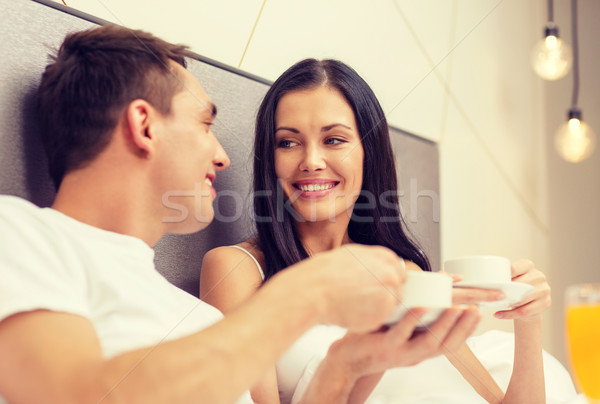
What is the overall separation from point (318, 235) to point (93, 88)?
0.78 meters

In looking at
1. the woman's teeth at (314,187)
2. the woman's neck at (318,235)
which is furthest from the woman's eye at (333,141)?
the woman's neck at (318,235)

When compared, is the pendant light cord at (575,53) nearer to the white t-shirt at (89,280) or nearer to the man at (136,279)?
the man at (136,279)

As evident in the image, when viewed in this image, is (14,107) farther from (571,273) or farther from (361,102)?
(571,273)

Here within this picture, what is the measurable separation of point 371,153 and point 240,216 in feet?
1.28

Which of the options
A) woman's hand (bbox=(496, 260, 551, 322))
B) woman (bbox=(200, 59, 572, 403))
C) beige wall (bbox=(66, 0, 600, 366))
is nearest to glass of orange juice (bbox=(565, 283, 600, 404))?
woman's hand (bbox=(496, 260, 551, 322))

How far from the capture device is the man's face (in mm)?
908

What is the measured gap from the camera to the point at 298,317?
0.56 m

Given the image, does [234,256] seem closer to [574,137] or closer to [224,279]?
[224,279]

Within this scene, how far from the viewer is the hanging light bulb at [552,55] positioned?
7.78 feet

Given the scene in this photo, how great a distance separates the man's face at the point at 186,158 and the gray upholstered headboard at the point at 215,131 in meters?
0.23

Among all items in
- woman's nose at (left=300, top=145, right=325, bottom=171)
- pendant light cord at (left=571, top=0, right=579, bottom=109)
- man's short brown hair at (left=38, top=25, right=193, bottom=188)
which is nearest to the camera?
man's short brown hair at (left=38, top=25, right=193, bottom=188)

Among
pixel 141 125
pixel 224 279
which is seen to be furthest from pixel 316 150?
pixel 141 125

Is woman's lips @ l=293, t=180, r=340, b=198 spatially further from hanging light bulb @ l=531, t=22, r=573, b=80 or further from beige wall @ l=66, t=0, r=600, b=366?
hanging light bulb @ l=531, t=22, r=573, b=80

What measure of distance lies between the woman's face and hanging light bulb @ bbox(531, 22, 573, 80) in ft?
4.63
